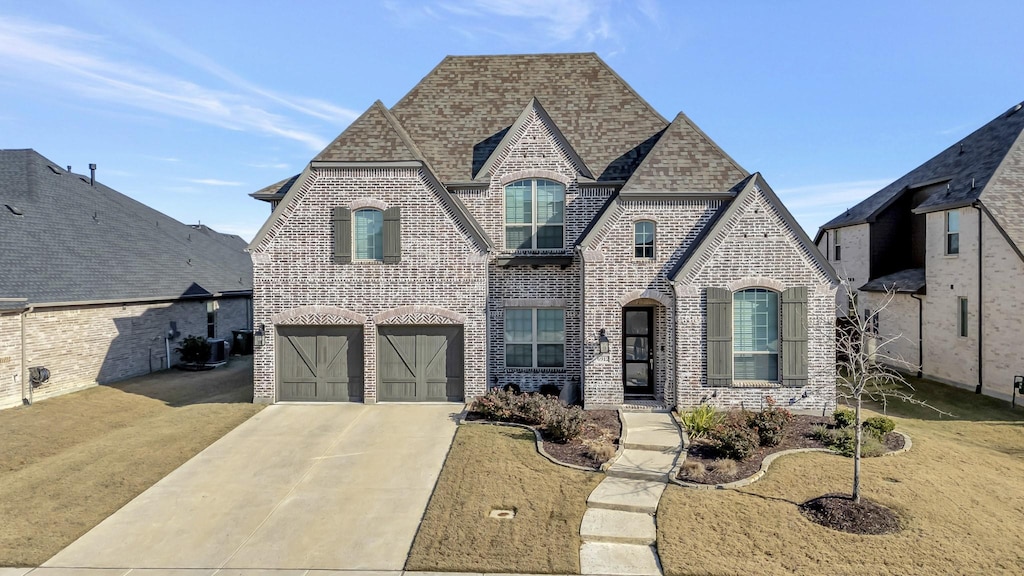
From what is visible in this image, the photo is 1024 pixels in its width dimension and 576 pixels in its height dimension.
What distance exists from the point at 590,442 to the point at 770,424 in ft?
13.6

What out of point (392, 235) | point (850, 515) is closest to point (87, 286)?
point (392, 235)

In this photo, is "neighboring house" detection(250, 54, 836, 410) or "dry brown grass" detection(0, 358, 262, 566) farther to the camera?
"neighboring house" detection(250, 54, 836, 410)

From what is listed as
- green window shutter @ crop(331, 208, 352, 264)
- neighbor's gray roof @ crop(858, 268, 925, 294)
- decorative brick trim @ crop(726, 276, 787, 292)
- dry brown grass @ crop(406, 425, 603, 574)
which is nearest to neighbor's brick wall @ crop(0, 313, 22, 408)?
green window shutter @ crop(331, 208, 352, 264)

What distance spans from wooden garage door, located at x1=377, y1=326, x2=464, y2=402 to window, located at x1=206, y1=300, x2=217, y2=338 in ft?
47.4

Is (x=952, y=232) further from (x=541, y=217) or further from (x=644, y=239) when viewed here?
(x=541, y=217)

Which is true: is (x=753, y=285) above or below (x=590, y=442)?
above

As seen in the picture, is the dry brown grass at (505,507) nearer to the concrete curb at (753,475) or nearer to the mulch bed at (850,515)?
the concrete curb at (753,475)

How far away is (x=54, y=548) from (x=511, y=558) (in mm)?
6827

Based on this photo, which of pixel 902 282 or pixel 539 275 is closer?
pixel 539 275

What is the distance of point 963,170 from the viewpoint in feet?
66.4

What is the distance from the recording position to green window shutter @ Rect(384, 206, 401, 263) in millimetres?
15234

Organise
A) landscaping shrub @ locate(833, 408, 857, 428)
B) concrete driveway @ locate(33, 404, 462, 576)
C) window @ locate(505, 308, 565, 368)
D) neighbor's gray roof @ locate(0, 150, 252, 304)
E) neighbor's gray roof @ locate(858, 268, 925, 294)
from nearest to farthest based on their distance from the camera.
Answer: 1. concrete driveway @ locate(33, 404, 462, 576)
2. landscaping shrub @ locate(833, 408, 857, 428)
3. window @ locate(505, 308, 565, 368)
4. neighbor's gray roof @ locate(0, 150, 252, 304)
5. neighbor's gray roof @ locate(858, 268, 925, 294)

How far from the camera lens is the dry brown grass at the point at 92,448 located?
866cm

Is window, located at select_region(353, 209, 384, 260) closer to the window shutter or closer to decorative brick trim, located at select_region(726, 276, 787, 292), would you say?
decorative brick trim, located at select_region(726, 276, 787, 292)
